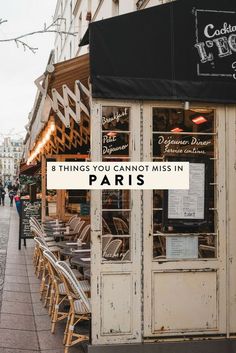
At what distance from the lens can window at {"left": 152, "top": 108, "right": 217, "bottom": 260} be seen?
19.0 ft

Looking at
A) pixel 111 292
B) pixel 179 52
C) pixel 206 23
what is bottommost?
Result: pixel 111 292

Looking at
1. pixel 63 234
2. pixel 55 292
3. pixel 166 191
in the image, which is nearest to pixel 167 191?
pixel 166 191

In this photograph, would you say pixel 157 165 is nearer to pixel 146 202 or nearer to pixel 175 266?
pixel 146 202

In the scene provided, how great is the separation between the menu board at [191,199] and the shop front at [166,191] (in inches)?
0.5

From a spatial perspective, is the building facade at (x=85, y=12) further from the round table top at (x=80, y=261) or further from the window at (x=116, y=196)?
the round table top at (x=80, y=261)

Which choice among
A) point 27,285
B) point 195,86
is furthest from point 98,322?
point 27,285

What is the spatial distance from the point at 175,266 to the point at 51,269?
2128 millimetres

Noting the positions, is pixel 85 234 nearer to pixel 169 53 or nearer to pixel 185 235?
pixel 185 235

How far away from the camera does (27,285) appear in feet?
32.3

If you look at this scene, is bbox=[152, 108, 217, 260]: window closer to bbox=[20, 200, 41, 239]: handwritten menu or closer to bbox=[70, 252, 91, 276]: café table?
bbox=[70, 252, 91, 276]: café table

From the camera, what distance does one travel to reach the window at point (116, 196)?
5684mm

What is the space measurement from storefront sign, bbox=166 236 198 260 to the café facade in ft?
0.04

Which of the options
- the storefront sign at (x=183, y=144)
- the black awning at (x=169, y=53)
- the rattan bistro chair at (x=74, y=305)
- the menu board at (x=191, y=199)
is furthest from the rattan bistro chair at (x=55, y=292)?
the black awning at (x=169, y=53)

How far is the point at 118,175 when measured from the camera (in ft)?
18.8
